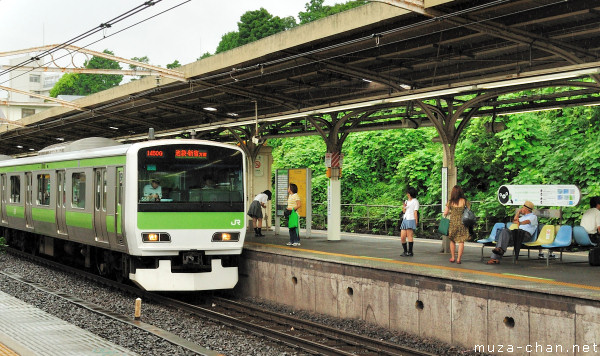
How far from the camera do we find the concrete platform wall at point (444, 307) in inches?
349

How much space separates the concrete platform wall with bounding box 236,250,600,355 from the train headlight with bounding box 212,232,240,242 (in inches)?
35.9

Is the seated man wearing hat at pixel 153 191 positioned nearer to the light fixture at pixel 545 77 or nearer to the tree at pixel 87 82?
the light fixture at pixel 545 77

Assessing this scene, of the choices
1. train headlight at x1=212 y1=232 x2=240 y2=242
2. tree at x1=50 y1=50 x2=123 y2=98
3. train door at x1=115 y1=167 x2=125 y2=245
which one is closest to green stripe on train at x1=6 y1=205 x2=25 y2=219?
train door at x1=115 y1=167 x2=125 y2=245

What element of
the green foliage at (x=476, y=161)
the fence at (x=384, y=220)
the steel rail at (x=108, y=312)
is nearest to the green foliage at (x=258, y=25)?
the green foliage at (x=476, y=161)

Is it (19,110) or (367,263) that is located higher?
(19,110)

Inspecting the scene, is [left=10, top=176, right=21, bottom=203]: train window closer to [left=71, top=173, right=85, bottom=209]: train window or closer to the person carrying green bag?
[left=71, top=173, right=85, bottom=209]: train window

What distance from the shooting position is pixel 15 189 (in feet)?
76.0

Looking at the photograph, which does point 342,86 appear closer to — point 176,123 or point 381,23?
point 381,23

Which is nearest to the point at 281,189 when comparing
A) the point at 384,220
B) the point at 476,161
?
the point at 384,220

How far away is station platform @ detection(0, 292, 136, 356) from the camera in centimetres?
866

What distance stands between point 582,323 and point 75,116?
20.1 m

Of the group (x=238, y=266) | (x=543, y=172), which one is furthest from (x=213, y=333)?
(x=543, y=172)

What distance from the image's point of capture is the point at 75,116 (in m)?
25.1
